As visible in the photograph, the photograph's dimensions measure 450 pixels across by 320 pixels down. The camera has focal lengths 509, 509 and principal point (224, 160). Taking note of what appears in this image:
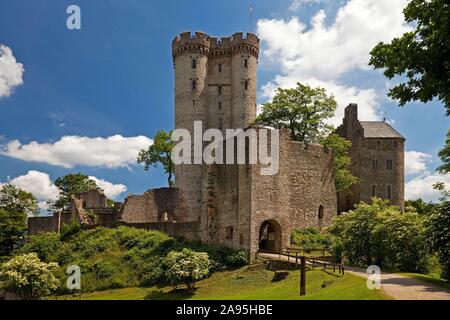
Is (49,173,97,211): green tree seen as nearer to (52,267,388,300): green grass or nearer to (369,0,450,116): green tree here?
(52,267,388,300): green grass

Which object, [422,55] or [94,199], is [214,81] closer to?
[94,199]

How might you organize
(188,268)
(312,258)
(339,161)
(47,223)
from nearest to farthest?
(188,268), (312,258), (339,161), (47,223)

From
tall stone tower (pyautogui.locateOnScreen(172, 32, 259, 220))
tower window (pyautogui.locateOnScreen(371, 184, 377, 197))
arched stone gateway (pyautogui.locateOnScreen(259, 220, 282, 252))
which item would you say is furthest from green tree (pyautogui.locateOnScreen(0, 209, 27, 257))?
tower window (pyautogui.locateOnScreen(371, 184, 377, 197))

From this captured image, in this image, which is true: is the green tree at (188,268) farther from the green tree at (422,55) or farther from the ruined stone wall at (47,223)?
the ruined stone wall at (47,223)

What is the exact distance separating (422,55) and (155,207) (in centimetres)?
4248

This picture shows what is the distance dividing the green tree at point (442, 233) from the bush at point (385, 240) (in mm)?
2333

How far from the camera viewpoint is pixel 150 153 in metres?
68.0

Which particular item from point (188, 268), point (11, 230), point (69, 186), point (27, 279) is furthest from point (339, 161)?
point (69, 186)

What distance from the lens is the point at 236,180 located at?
3809 cm

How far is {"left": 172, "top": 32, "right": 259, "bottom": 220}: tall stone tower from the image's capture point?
203 ft

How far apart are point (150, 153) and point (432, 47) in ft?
176

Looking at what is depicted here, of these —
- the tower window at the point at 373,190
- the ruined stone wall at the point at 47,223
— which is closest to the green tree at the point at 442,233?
the tower window at the point at 373,190

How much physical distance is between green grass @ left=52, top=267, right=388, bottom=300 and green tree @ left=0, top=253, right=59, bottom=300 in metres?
1.62
